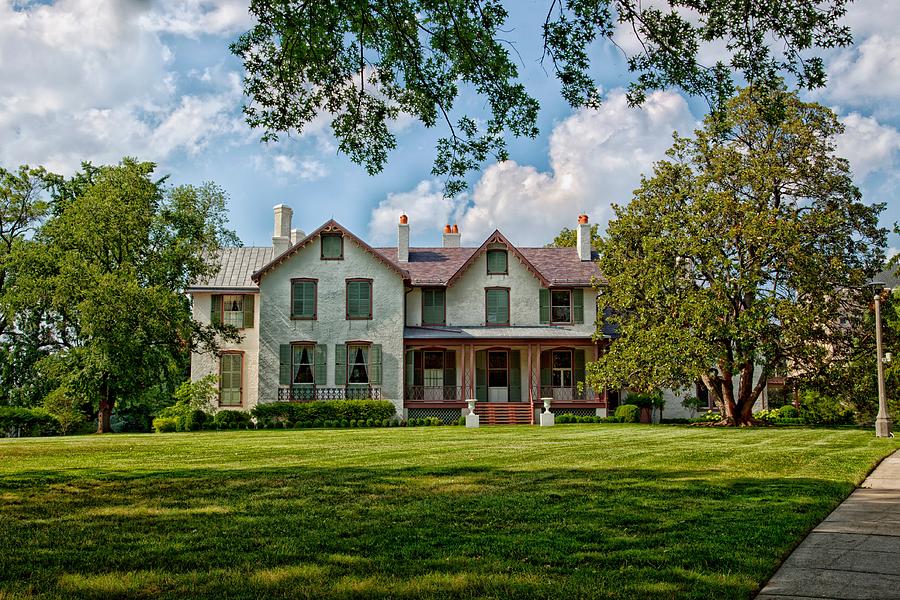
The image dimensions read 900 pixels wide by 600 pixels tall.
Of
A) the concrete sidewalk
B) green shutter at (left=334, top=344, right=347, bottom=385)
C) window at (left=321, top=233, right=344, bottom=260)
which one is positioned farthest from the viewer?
window at (left=321, top=233, right=344, bottom=260)

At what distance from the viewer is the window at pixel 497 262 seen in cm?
3519

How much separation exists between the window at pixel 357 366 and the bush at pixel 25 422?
11.3m

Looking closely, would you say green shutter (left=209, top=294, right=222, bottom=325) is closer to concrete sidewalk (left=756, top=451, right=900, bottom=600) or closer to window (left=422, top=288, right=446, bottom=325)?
window (left=422, top=288, right=446, bottom=325)

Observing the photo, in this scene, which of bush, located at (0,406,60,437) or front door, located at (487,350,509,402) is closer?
bush, located at (0,406,60,437)

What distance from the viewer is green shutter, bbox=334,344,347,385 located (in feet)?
111

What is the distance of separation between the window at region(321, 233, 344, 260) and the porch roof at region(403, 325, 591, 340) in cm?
423

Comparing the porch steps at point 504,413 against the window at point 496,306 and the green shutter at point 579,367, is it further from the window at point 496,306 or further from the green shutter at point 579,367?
the window at point 496,306

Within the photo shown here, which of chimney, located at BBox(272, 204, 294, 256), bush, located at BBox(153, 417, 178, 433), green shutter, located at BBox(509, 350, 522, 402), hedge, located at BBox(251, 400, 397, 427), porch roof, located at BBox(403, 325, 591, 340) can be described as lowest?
bush, located at BBox(153, 417, 178, 433)

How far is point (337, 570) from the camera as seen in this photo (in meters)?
5.27

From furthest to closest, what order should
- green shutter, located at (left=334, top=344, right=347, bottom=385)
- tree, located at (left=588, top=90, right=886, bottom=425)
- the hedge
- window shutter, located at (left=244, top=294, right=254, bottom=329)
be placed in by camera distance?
window shutter, located at (left=244, top=294, right=254, bottom=329), green shutter, located at (left=334, top=344, right=347, bottom=385), the hedge, tree, located at (left=588, top=90, right=886, bottom=425)

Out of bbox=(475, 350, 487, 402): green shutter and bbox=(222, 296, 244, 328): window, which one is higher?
bbox=(222, 296, 244, 328): window

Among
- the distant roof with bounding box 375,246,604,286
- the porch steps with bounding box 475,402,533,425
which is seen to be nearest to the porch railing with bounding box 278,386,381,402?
the porch steps with bounding box 475,402,533,425

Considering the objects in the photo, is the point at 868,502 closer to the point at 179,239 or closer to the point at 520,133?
the point at 520,133

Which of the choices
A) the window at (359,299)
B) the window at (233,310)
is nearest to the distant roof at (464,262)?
the window at (359,299)
